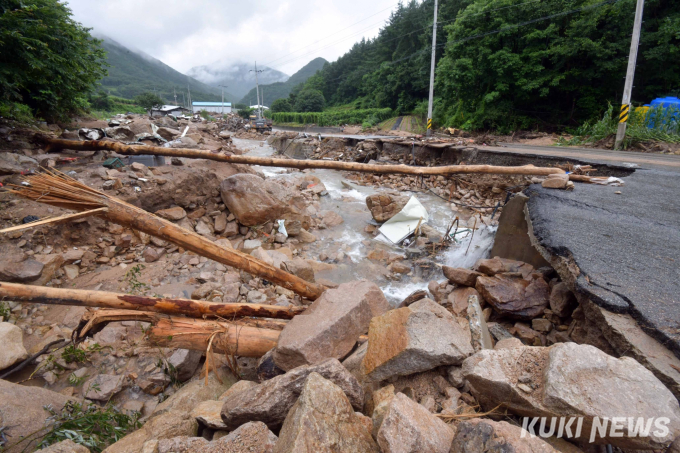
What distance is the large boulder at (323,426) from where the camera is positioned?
1.21 metres

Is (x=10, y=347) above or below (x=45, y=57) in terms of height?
below

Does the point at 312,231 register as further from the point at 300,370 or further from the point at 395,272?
the point at 300,370

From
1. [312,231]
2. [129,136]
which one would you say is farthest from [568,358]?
[129,136]

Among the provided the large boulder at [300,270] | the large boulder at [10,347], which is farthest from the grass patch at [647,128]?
the large boulder at [10,347]

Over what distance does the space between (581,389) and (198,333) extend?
92.4 inches

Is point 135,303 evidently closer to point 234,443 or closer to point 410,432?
point 234,443

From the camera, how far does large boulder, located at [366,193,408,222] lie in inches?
300

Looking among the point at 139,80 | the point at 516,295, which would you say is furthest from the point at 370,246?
the point at 139,80

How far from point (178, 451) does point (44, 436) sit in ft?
3.68

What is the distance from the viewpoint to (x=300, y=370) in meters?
1.66

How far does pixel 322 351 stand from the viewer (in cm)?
214

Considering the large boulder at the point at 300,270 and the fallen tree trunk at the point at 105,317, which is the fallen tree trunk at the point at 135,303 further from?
the large boulder at the point at 300,270

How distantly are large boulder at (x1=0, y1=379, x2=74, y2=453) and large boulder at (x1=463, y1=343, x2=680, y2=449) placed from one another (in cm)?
252

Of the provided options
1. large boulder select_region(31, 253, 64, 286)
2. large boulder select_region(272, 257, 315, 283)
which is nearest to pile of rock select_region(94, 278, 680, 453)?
large boulder select_region(272, 257, 315, 283)
